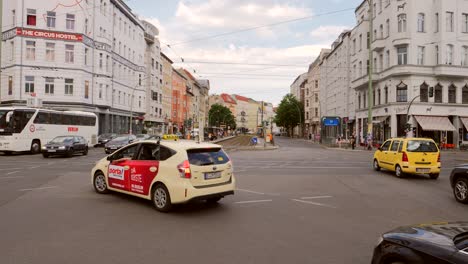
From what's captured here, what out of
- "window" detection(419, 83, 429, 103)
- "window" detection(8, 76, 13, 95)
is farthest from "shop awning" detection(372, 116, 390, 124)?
"window" detection(8, 76, 13, 95)

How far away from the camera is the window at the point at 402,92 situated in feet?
133

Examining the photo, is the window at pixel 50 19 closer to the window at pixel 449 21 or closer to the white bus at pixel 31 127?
the white bus at pixel 31 127

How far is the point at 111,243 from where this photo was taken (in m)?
5.70

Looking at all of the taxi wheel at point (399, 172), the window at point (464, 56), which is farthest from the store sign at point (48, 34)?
the window at point (464, 56)

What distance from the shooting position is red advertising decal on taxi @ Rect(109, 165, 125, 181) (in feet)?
30.0

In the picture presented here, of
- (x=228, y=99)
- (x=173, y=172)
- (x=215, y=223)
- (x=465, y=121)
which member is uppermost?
(x=228, y=99)

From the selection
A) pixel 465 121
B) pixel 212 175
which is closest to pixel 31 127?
pixel 212 175

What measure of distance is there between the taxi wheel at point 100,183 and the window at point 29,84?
35818 mm

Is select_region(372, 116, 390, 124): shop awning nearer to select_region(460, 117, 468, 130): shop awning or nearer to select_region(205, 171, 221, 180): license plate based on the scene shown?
select_region(460, 117, 468, 130): shop awning

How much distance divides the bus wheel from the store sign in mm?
17822

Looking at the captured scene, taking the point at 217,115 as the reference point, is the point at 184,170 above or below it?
below

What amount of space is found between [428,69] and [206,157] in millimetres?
39752

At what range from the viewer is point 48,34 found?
4047 centimetres

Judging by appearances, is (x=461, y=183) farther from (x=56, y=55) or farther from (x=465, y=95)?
(x=56, y=55)
